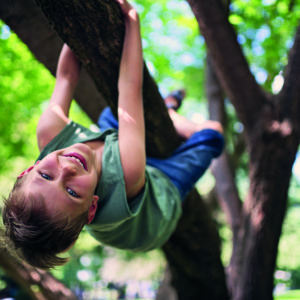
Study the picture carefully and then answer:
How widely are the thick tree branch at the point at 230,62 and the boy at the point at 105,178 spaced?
0.71 m

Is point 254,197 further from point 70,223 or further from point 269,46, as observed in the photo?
point 269,46

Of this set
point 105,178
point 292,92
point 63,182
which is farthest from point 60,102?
point 292,92

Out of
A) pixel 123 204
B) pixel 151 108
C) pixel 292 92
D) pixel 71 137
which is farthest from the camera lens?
pixel 292 92

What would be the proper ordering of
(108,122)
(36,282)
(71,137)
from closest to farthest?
(71,137) < (108,122) < (36,282)

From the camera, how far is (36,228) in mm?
1507

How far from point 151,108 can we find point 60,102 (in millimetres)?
533

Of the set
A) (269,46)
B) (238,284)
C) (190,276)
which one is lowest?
(238,284)

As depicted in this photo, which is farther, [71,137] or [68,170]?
[71,137]

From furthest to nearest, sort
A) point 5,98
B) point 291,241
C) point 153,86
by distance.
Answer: point 291,241 < point 5,98 < point 153,86

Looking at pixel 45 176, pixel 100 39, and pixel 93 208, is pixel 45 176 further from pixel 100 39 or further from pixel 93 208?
pixel 100 39

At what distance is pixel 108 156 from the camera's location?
1882mm

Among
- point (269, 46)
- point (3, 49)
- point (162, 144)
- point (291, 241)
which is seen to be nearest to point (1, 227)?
point (162, 144)

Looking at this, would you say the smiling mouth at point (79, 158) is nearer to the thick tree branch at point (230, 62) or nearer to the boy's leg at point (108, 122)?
the boy's leg at point (108, 122)

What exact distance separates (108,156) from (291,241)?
17.0m
